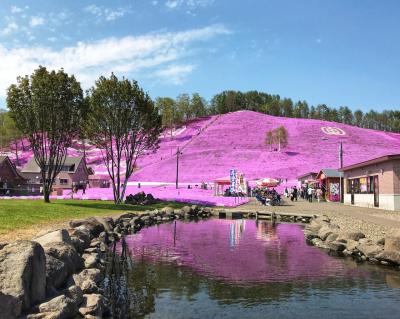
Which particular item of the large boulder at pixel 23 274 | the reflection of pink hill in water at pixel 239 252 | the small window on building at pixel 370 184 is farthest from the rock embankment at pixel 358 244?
the small window on building at pixel 370 184

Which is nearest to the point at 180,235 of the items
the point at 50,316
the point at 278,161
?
the point at 50,316

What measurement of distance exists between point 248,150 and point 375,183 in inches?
2523

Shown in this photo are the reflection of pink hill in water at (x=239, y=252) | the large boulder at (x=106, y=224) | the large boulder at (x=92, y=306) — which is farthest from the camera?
the large boulder at (x=106, y=224)

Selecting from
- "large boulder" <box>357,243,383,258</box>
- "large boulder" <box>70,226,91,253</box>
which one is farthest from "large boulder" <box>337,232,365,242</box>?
"large boulder" <box>70,226,91,253</box>

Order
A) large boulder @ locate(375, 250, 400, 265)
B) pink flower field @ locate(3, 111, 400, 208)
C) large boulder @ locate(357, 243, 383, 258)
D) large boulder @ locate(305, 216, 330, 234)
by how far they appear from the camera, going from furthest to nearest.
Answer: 1. pink flower field @ locate(3, 111, 400, 208)
2. large boulder @ locate(305, 216, 330, 234)
3. large boulder @ locate(357, 243, 383, 258)
4. large boulder @ locate(375, 250, 400, 265)

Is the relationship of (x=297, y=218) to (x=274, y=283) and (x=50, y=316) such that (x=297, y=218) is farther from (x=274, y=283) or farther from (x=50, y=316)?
(x=50, y=316)

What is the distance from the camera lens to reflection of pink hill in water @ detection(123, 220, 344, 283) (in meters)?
17.1

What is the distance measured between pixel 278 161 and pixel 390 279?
268 feet

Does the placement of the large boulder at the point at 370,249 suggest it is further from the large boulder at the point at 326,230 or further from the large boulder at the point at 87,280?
the large boulder at the point at 87,280

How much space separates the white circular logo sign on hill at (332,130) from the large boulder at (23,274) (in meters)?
116

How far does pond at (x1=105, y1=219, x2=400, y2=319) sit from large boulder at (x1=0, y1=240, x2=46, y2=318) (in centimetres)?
Result: 269

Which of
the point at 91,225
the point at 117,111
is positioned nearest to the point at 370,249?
the point at 91,225

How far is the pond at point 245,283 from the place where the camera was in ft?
40.7

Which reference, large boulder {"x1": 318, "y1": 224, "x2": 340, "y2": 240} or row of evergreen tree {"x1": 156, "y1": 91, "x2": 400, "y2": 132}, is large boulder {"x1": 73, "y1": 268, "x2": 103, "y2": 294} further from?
row of evergreen tree {"x1": 156, "y1": 91, "x2": 400, "y2": 132}
